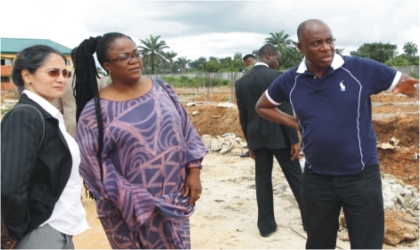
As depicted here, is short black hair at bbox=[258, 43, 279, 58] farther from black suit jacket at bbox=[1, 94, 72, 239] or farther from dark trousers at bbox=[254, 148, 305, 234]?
black suit jacket at bbox=[1, 94, 72, 239]

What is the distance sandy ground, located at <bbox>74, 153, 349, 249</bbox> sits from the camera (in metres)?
4.98

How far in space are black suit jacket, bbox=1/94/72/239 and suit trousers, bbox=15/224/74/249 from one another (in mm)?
36

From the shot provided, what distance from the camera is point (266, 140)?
5047 millimetres

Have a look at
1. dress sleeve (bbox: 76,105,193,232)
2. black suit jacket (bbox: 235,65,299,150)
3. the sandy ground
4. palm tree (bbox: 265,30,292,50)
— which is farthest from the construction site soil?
palm tree (bbox: 265,30,292,50)

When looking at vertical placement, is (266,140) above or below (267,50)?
below

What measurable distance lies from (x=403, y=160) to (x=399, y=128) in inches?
93.7

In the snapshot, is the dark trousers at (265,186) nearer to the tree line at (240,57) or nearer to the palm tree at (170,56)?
the tree line at (240,57)

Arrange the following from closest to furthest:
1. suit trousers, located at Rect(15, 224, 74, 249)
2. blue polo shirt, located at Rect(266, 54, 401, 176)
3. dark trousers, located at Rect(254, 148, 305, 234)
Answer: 1. suit trousers, located at Rect(15, 224, 74, 249)
2. blue polo shirt, located at Rect(266, 54, 401, 176)
3. dark trousers, located at Rect(254, 148, 305, 234)

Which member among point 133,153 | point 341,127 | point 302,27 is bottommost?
point 133,153

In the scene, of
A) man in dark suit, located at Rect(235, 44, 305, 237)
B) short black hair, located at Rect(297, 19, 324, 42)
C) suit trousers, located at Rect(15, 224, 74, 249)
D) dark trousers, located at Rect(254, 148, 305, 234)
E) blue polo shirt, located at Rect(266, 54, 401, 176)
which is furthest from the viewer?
dark trousers, located at Rect(254, 148, 305, 234)

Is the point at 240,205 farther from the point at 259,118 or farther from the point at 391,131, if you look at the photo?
the point at 391,131

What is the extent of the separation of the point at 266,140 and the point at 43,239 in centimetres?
301

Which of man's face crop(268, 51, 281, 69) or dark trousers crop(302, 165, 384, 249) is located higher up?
man's face crop(268, 51, 281, 69)

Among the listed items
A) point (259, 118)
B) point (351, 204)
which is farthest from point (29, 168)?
point (259, 118)
